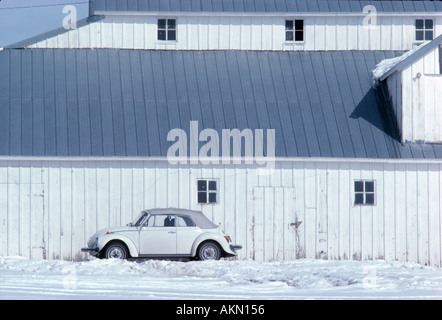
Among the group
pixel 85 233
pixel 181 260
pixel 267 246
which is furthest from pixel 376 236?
pixel 85 233

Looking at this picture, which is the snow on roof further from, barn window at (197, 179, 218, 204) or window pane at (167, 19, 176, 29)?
window pane at (167, 19, 176, 29)

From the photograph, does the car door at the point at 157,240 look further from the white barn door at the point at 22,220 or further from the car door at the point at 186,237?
the white barn door at the point at 22,220

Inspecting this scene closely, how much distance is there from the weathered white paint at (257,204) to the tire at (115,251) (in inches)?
83.1

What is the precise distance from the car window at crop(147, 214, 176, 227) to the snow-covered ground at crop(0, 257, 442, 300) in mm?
1232

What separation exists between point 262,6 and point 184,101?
21.8 feet

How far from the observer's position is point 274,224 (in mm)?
25922

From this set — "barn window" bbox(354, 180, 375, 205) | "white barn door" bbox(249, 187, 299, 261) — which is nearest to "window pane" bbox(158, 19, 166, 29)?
"white barn door" bbox(249, 187, 299, 261)

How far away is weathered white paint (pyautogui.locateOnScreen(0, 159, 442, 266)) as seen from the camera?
2533 cm

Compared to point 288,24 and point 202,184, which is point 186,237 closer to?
point 202,184

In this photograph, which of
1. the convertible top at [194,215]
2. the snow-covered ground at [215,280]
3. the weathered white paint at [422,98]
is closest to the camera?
the snow-covered ground at [215,280]

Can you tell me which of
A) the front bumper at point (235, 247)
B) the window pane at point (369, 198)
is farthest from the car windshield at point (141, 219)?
the window pane at point (369, 198)

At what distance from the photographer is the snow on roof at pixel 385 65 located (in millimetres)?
28531

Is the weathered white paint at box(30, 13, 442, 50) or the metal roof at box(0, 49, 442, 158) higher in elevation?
the weathered white paint at box(30, 13, 442, 50)

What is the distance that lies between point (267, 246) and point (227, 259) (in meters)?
1.35
